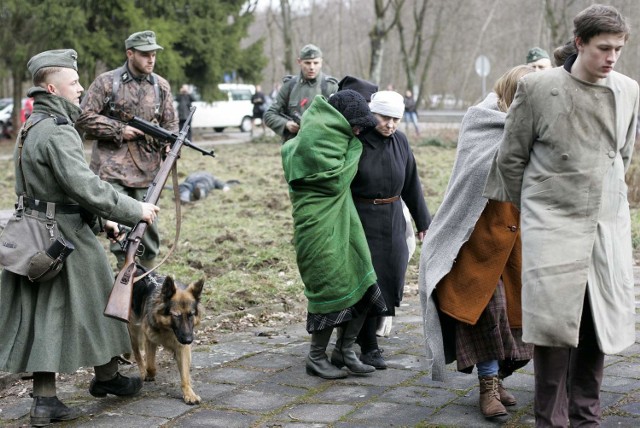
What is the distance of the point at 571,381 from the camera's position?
4469 millimetres

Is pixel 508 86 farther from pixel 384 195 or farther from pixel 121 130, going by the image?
pixel 121 130

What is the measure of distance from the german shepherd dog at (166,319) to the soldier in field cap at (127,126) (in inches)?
50.3

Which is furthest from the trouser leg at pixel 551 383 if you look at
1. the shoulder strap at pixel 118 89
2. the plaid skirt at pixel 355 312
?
the shoulder strap at pixel 118 89

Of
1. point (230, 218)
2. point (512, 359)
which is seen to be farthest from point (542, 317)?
point (230, 218)

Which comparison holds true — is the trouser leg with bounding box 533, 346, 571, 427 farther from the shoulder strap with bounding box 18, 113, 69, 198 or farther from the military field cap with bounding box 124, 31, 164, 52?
the military field cap with bounding box 124, 31, 164, 52

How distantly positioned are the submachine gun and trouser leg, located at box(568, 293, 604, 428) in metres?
2.33

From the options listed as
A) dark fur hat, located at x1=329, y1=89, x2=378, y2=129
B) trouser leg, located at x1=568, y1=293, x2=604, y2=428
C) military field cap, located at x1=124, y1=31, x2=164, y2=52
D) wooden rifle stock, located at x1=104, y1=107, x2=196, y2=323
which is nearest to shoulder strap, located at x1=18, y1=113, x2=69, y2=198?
wooden rifle stock, located at x1=104, y1=107, x2=196, y2=323

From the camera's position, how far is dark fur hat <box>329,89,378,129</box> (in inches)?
227

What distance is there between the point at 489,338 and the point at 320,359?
4.36ft

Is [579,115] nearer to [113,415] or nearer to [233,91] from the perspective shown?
[113,415]

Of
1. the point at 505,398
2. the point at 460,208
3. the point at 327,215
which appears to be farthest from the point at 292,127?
the point at 505,398

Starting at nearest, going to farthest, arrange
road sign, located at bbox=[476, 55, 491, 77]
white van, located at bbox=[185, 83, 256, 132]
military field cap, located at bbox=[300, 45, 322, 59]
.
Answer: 1. military field cap, located at bbox=[300, 45, 322, 59]
2. road sign, located at bbox=[476, 55, 491, 77]
3. white van, located at bbox=[185, 83, 256, 132]

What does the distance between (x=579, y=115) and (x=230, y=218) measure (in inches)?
340

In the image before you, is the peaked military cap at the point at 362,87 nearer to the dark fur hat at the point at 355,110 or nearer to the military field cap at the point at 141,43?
the dark fur hat at the point at 355,110
